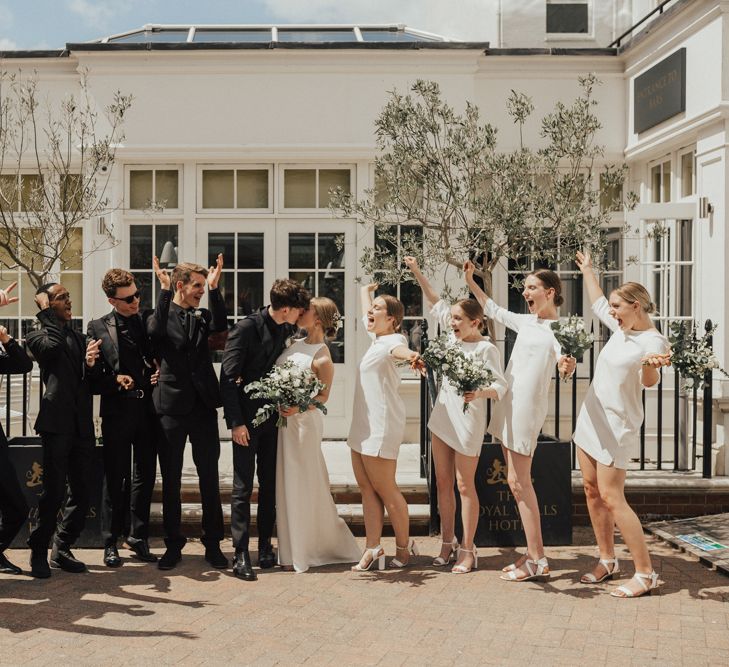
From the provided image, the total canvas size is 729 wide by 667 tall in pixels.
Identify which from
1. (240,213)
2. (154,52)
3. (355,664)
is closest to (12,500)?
(355,664)

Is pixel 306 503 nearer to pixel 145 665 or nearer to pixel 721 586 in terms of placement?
pixel 145 665

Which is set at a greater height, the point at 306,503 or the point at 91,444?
the point at 91,444

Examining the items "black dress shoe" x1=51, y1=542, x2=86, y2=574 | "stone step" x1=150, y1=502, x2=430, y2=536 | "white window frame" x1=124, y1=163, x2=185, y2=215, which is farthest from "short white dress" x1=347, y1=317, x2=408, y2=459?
"white window frame" x1=124, y1=163, x2=185, y2=215

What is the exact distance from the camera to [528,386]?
5855 millimetres

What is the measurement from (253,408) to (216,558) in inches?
39.7

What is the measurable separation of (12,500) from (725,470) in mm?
5331

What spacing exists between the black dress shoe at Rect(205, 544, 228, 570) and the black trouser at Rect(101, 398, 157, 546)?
17.8 inches

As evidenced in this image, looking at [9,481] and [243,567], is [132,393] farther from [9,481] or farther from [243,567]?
[243,567]

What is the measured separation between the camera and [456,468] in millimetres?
6090

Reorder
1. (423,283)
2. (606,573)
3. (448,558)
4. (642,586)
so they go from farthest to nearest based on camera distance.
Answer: (423,283) → (448,558) → (606,573) → (642,586)

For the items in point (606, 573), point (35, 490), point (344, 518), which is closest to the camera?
point (606, 573)

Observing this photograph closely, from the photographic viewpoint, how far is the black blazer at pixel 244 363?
19.4 feet

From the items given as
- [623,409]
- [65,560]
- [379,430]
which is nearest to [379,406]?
[379,430]

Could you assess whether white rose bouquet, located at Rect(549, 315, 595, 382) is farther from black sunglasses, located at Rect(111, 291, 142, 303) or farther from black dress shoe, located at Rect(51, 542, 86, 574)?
black dress shoe, located at Rect(51, 542, 86, 574)
